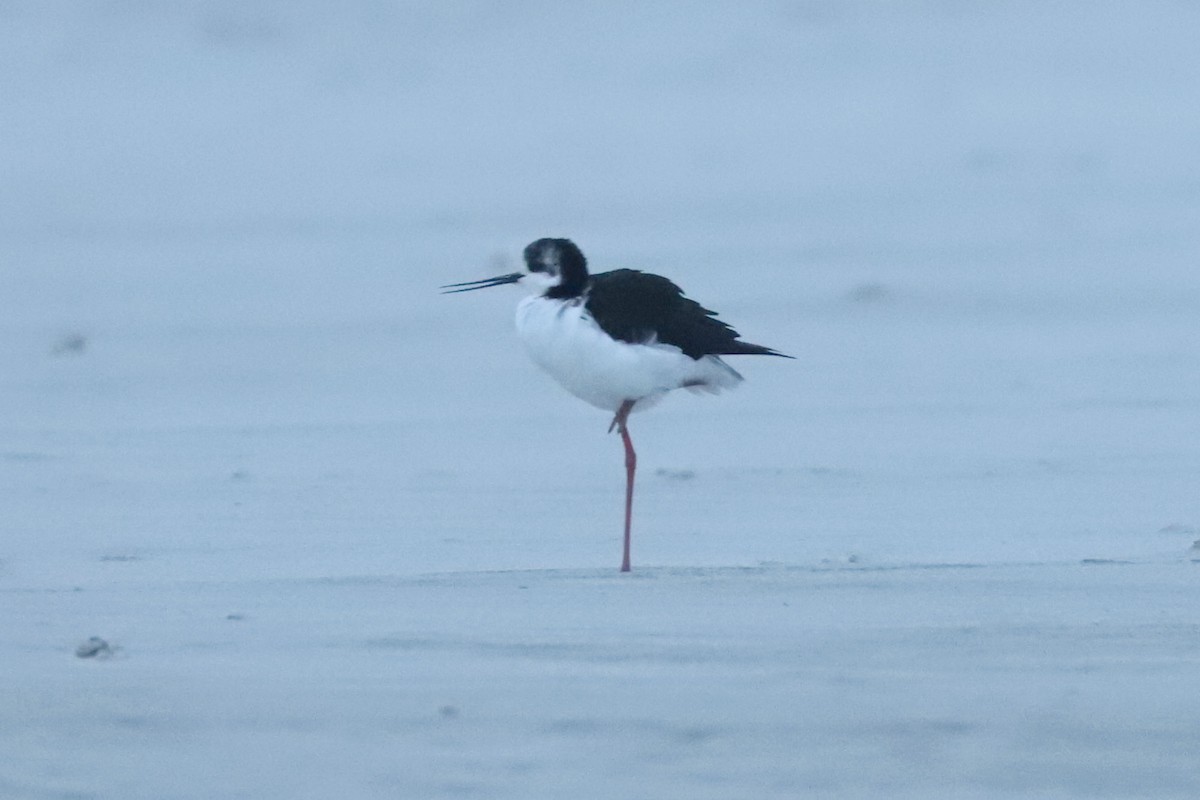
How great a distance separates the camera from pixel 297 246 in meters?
12.8

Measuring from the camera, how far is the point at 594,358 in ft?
20.9

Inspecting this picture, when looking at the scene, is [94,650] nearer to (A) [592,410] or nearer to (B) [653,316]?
(B) [653,316]

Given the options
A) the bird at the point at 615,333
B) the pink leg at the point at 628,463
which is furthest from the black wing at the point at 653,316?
the pink leg at the point at 628,463

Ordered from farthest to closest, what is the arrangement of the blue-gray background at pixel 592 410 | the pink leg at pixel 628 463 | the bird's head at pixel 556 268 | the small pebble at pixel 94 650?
the bird's head at pixel 556 268 < the pink leg at pixel 628 463 < the small pebble at pixel 94 650 < the blue-gray background at pixel 592 410

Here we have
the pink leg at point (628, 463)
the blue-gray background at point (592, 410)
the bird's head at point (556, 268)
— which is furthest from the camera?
the bird's head at point (556, 268)

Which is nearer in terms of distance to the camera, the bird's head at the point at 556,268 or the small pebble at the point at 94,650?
the small pebble at the point at 94,650

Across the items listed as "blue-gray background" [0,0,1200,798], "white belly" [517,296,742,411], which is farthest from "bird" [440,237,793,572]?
"blue-gray background" [0,0,1200,798]

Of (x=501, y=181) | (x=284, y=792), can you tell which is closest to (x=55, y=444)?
(x=284, y=792)

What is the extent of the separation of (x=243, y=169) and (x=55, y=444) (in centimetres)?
741

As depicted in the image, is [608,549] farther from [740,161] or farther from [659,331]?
[740,161]

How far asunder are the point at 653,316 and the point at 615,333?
4.5 inches

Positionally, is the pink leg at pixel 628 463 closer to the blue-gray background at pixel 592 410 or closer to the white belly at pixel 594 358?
the white belly at pixel 594 358

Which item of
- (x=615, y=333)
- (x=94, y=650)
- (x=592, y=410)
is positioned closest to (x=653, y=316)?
(x=615, y=333)

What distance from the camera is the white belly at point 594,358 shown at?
6.37 metres
